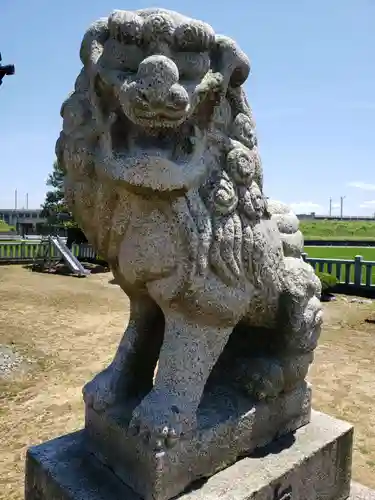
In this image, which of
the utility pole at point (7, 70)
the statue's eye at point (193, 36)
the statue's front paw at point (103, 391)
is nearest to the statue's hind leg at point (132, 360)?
the statue's front paw at point (103, 391)

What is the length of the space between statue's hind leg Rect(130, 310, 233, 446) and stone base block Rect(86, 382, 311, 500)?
0.08 metres

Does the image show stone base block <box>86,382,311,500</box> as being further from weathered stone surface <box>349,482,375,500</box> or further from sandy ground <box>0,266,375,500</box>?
sandy ground <box>0,266,375,500</box>

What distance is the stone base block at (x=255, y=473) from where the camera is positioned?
1.64 meters

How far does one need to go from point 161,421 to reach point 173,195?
76cm

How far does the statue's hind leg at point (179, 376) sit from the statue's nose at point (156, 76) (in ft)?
2.43

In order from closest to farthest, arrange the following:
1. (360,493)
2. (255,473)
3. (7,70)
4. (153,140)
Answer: (153,140), (255,473), (360,493), (7,70)

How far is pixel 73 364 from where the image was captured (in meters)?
4.66

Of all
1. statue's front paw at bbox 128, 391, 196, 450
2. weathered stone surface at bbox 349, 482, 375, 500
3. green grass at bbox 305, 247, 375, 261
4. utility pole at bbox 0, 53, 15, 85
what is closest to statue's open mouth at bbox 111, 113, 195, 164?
statue's front paw at bbox 128, 391, 196, 450

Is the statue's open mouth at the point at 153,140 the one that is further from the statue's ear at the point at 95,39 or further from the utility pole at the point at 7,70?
the utility pole at the point at 7,70

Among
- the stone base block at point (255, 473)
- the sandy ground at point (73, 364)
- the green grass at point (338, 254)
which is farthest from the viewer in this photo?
the green grass at point (338, 254)

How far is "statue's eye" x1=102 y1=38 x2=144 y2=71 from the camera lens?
4.72ft

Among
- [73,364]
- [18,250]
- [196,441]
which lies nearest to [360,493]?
[196,441]

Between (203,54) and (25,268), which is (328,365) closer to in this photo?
(203,54)

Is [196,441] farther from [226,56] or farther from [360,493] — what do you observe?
[226,56]
